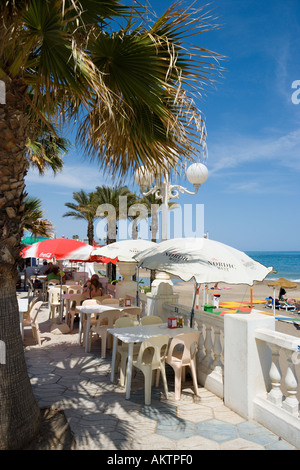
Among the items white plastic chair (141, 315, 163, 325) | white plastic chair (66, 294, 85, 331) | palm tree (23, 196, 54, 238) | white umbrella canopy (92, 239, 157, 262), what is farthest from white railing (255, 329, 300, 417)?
palm tree (23, 196, 54, 238)

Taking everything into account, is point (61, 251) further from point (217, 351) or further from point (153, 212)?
point (153, 212)

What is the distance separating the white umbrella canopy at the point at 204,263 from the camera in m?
4.67

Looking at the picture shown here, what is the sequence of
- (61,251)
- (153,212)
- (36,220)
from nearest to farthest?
1. (61,251)
2. (36,220)
3. (153,212)

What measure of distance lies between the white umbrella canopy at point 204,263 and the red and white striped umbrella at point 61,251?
3.57 metres

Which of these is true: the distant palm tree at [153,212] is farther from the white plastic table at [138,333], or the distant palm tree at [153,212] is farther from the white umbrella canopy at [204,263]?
the white umbrella canopy at [204,263]

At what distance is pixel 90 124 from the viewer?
459cm

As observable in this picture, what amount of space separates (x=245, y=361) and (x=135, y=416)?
1.63 m

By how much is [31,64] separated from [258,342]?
172 inches

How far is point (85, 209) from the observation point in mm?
26359

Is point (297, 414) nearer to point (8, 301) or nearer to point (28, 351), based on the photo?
point (8, 301)

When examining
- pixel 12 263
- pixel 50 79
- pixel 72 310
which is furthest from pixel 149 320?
pixel 50 79

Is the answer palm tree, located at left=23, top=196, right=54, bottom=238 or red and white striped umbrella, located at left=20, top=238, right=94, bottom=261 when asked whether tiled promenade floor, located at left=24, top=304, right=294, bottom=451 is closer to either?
red and white striped umbrella, located at left=20, top=238, right=94, bottom=261

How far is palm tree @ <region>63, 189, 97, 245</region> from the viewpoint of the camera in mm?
26105
